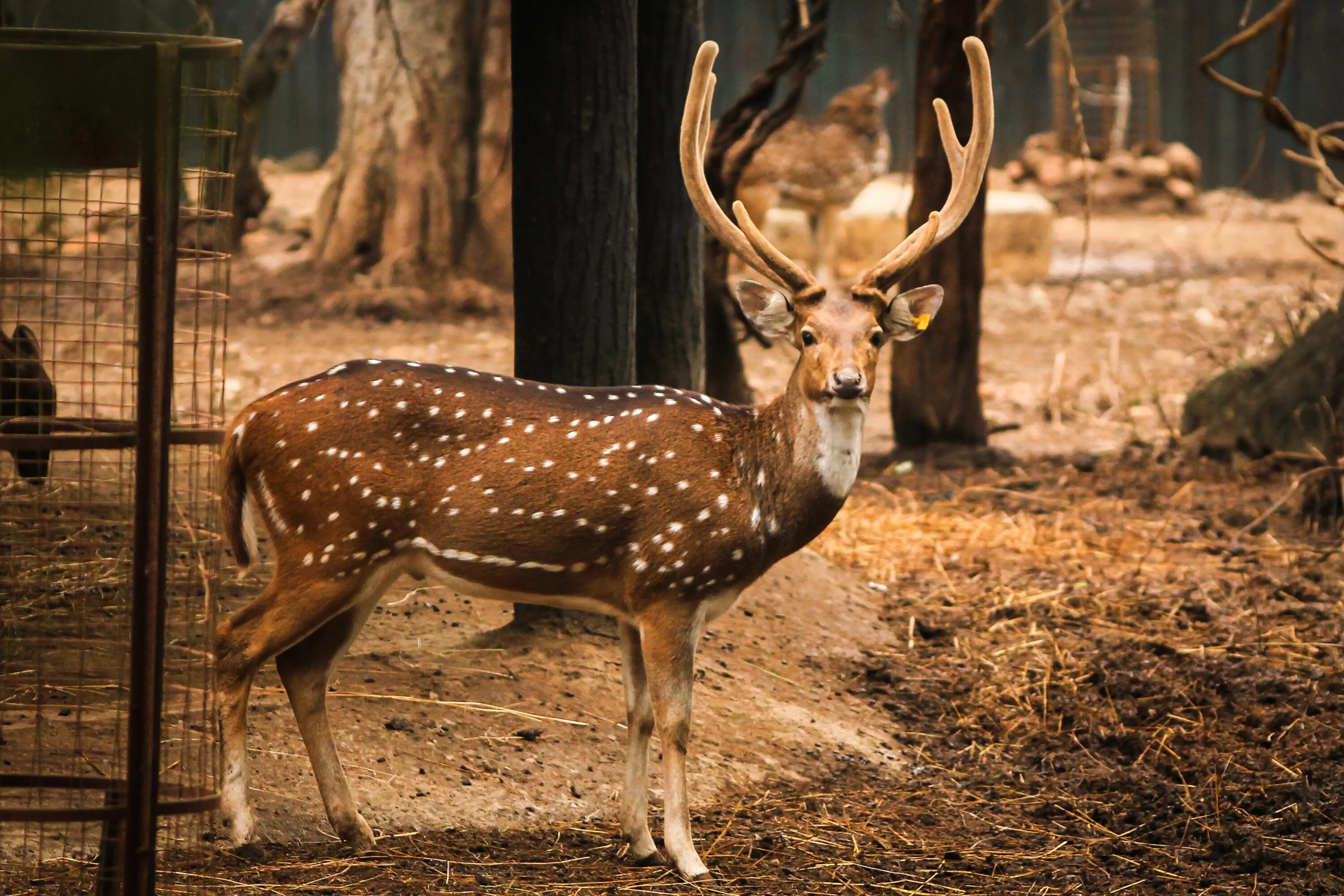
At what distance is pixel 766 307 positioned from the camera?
434 centimetres

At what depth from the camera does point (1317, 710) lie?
18.2 ft

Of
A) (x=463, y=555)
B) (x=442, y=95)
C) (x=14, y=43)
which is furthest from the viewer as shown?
(x=442, y=95)

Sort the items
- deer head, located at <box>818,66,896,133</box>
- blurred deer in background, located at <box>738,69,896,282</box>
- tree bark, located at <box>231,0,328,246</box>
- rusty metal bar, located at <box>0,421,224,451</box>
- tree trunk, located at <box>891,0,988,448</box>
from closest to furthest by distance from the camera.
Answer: rusty metal bar, located at <box>0,421,224,451</box> < tree trunk, located at <box>891,0,988,448</box> < tree bark, located at <box>231,0,328,246</box> < blurred deer in background, located at <box>738,69,896,282</box> < deer head, located at <box>818,66,896,133</box>

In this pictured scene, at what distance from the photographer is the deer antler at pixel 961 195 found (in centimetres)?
429

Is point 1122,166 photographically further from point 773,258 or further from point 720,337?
A: point 773,258

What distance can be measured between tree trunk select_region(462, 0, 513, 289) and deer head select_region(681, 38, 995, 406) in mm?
8885

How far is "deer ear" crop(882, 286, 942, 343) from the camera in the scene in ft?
14.3

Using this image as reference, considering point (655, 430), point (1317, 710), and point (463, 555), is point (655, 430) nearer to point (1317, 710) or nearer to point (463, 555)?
point (463, 555)

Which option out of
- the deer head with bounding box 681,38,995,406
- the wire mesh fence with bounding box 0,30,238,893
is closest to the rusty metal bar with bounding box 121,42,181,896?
the wire mesh fence with bounding box 0,30,238,893

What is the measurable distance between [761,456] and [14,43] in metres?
2.18

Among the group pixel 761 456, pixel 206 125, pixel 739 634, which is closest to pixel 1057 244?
pixel 739 634

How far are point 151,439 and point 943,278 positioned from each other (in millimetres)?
6816

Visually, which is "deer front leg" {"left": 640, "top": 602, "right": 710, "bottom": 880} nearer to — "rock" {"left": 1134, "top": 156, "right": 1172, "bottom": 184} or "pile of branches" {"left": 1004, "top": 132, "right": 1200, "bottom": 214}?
"pile of branches" {"left": 1004, "top": 132, "right": 1200, "bottom": 214}

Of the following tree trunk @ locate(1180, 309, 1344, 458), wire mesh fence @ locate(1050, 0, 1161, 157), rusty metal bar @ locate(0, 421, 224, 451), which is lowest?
tree trunk @ locate(1180, 309, 1344, 458)
